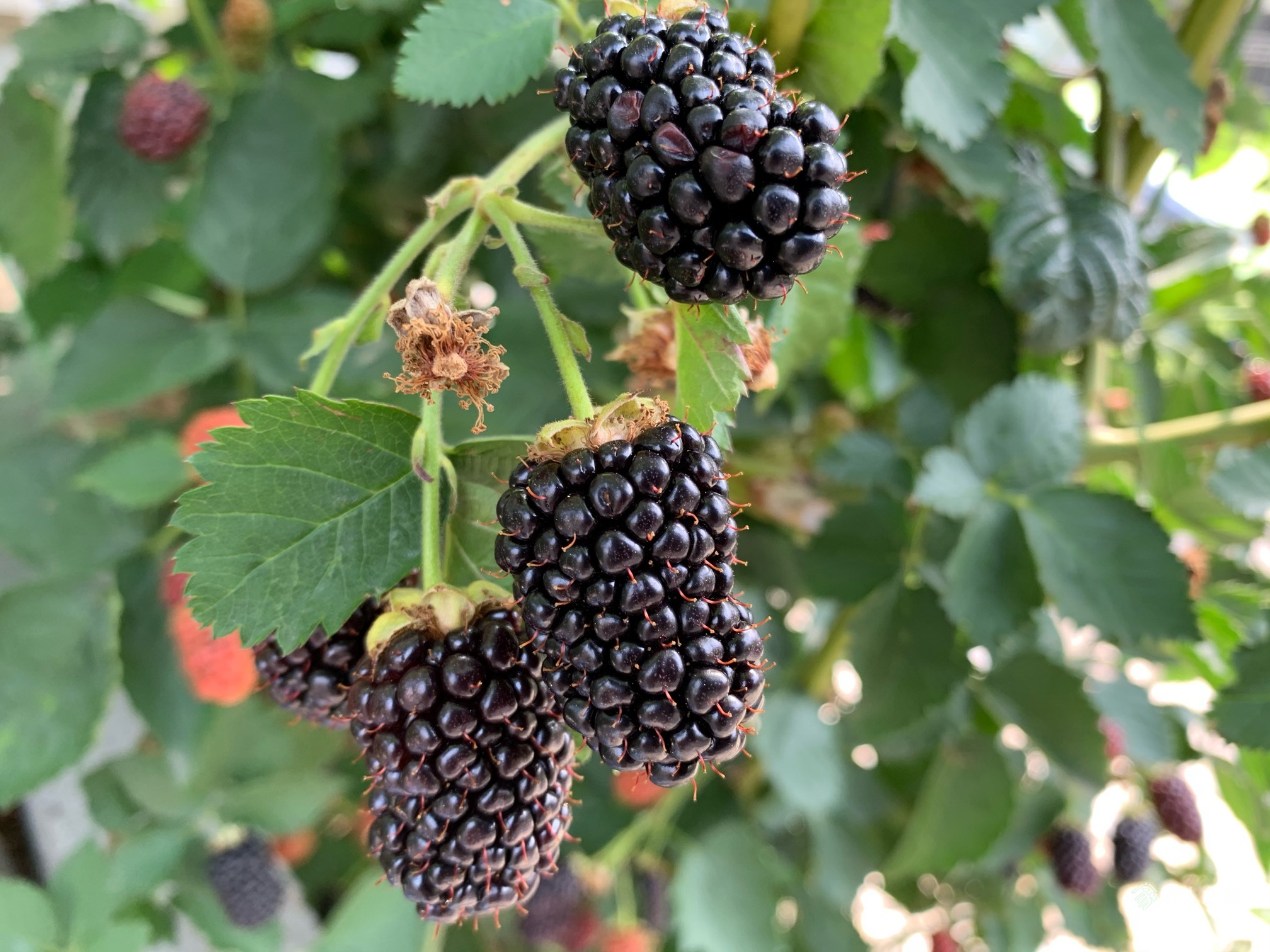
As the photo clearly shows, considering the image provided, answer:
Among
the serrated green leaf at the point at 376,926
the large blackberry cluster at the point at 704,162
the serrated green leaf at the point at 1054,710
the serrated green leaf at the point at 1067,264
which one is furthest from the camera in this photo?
the serrated green leaf at the point at 376,926

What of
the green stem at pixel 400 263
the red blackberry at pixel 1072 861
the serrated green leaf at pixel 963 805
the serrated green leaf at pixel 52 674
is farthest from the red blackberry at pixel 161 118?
the red blackberry at pixel 1072 861

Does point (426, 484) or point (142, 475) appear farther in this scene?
point (142, 475)

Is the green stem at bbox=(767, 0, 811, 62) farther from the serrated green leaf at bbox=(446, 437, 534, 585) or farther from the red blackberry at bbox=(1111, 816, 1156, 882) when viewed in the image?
the red blackberry at bbox=(1111, 816, 1156, 882)

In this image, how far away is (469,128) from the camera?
89 cm

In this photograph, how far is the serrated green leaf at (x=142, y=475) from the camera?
75 cm

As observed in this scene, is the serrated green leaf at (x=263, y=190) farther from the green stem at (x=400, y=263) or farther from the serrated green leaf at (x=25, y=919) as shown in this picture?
the serrated green leaf at (x=25, y=919)

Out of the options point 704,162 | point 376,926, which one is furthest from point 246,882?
point 704,162

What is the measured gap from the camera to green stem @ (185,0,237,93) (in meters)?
0.82

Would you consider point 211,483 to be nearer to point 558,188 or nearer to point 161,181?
point 558,188

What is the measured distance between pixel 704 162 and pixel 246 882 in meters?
0.89

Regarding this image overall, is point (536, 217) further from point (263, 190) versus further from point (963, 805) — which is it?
point (963, 805)

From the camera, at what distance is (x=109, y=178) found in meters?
0.87

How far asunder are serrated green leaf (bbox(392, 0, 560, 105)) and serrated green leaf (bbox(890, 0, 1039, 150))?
22cm

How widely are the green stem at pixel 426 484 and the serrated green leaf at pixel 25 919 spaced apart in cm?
69
